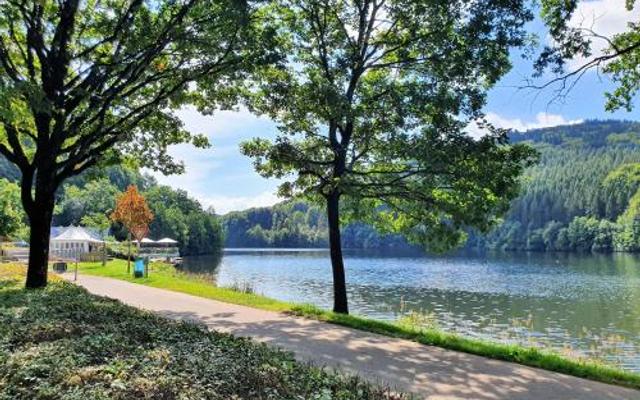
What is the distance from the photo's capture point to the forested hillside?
8906cm

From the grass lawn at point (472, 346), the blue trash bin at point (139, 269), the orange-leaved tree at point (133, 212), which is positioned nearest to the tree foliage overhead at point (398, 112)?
the grass lawn at point (472, 346)

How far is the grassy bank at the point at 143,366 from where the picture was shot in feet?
17.3

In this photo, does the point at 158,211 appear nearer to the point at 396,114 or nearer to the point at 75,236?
the point at 75,236

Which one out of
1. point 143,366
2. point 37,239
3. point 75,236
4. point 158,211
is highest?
point 158,211

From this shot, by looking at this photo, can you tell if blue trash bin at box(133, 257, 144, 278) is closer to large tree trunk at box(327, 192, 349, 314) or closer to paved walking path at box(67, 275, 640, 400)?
paved walking path at box(67, 275, 640, 400)

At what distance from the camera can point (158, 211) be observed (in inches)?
3959

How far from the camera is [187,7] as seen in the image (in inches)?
530

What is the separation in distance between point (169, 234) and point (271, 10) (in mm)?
90207

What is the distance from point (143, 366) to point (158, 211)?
98.6 meters


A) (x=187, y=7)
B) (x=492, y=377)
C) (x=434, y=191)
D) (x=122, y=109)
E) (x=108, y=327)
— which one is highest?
(x=187, y=7)

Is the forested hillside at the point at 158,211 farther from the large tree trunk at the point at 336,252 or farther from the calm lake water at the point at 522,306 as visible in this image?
the large tree trunk at the point at 336,252

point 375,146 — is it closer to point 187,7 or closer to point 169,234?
point 187,7

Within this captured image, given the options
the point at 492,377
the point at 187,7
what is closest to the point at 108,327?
the point at 492,377

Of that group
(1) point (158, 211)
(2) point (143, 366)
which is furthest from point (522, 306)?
(1) point (158, 211)
